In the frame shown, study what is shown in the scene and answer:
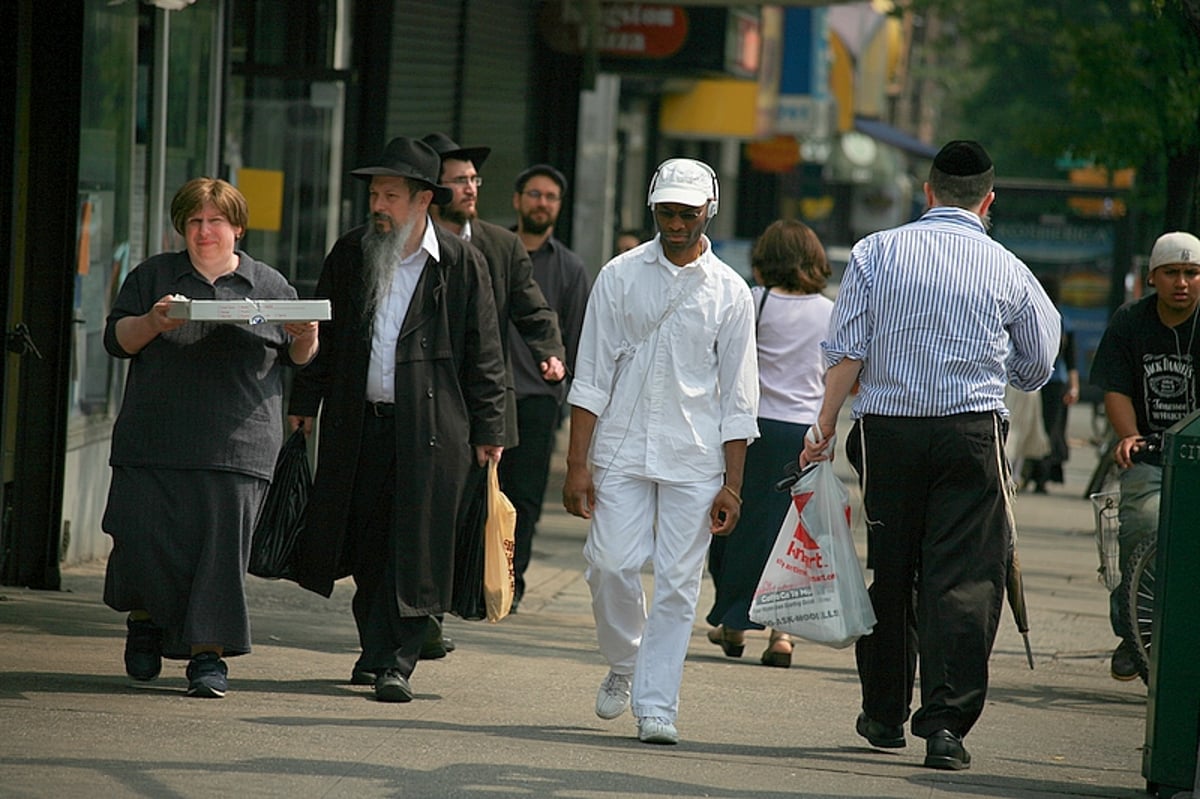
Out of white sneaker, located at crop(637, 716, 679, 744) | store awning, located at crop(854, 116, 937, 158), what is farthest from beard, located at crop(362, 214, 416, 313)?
store awning, located at crop(854, 116, 937, 158)

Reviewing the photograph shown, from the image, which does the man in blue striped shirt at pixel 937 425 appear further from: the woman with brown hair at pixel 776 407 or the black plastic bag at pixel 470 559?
the woman with brown hair at pixel 776 407

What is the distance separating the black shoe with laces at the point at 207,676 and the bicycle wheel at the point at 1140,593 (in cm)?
335

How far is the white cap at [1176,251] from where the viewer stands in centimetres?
753

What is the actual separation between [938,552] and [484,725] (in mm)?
1522

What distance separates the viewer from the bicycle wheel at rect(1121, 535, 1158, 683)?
7.50 metres

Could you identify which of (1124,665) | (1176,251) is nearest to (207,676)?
(1124,665)

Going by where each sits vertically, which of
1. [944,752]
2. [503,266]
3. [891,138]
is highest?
[891,138]

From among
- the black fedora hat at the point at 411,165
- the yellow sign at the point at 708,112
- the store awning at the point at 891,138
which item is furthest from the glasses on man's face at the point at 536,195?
the store awning at the point at 891,138

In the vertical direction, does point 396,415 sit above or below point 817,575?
above

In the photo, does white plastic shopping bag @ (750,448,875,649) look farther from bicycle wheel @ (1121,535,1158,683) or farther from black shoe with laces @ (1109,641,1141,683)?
black shoe with laces @ (1109,641,1141,683)

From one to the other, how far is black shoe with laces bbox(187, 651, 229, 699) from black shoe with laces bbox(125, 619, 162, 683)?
5.3 inches

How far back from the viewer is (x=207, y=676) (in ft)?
21.2

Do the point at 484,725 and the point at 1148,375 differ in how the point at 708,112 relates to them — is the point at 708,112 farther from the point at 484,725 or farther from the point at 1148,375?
the point at 484,725

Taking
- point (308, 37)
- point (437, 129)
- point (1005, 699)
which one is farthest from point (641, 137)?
point (1005, 699)
